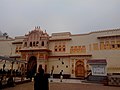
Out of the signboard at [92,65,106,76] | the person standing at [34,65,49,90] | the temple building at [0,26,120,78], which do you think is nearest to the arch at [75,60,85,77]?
the temple building at [0,26,120,78]

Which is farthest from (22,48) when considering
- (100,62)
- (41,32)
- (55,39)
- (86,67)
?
(100,62)

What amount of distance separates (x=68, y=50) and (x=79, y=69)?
505 centimetres

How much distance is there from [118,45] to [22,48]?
871 inches

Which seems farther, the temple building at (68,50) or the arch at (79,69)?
the arch at (79,69)

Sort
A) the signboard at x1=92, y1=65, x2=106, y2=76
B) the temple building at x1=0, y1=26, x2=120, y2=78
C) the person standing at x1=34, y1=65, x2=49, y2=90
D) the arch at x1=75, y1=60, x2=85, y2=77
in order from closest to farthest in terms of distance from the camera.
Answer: the person standing at x1=34, y1=65, x2=49, y2=90 → the signboard at x1=92, y1=65, x2=106, y2=76 → the temple building at x1=0, y1=26, x2=120, y2=78 → the arch at x1=75, y1=60, x2=85, y2=77

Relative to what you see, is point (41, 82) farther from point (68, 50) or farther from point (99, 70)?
point (68, 50)

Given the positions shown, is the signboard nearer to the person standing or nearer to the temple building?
the temple building

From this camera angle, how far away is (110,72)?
1210 inches

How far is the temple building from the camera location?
31906mm

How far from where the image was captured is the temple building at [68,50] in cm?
3191

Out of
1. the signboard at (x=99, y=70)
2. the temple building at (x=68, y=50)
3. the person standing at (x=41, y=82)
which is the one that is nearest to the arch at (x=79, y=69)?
the temple building at (x=68, y=50)

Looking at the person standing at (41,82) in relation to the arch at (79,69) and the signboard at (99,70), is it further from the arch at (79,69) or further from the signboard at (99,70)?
the arch at (79,69)

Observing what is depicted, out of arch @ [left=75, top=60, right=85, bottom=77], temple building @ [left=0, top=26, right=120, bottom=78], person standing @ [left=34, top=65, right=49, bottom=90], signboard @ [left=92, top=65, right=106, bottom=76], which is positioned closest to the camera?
person standing @ [left=34, top=65, right=49, bottom=90]

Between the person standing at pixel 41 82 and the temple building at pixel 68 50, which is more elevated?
the temple building at pixel 68 50
